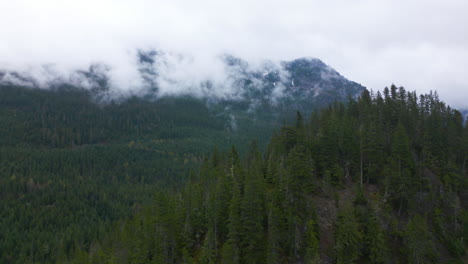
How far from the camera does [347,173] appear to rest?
225 ft

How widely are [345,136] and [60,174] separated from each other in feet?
579

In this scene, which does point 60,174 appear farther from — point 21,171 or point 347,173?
point 347,173

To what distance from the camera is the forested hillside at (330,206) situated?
162ft

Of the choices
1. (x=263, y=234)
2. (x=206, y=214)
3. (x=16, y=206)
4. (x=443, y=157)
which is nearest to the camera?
(x=263, y=234)

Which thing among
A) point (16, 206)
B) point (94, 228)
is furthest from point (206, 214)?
point (16, 206)

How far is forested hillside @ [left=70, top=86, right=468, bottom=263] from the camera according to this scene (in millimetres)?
49406

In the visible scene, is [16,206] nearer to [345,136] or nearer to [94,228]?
[94,228]

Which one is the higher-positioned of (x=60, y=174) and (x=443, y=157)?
(x=443, y=157)

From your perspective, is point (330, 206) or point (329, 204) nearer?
point (330, 206)

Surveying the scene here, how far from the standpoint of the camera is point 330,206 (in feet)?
194

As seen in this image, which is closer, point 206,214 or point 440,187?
point 206,214

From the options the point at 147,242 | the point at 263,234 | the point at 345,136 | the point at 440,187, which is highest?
the point at 345,136

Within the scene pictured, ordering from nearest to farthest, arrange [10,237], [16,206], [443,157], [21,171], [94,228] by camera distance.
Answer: [443,157] < [10,237] < [94,228] < [16,206] < [21,171]

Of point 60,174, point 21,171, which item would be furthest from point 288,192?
point 21,171
